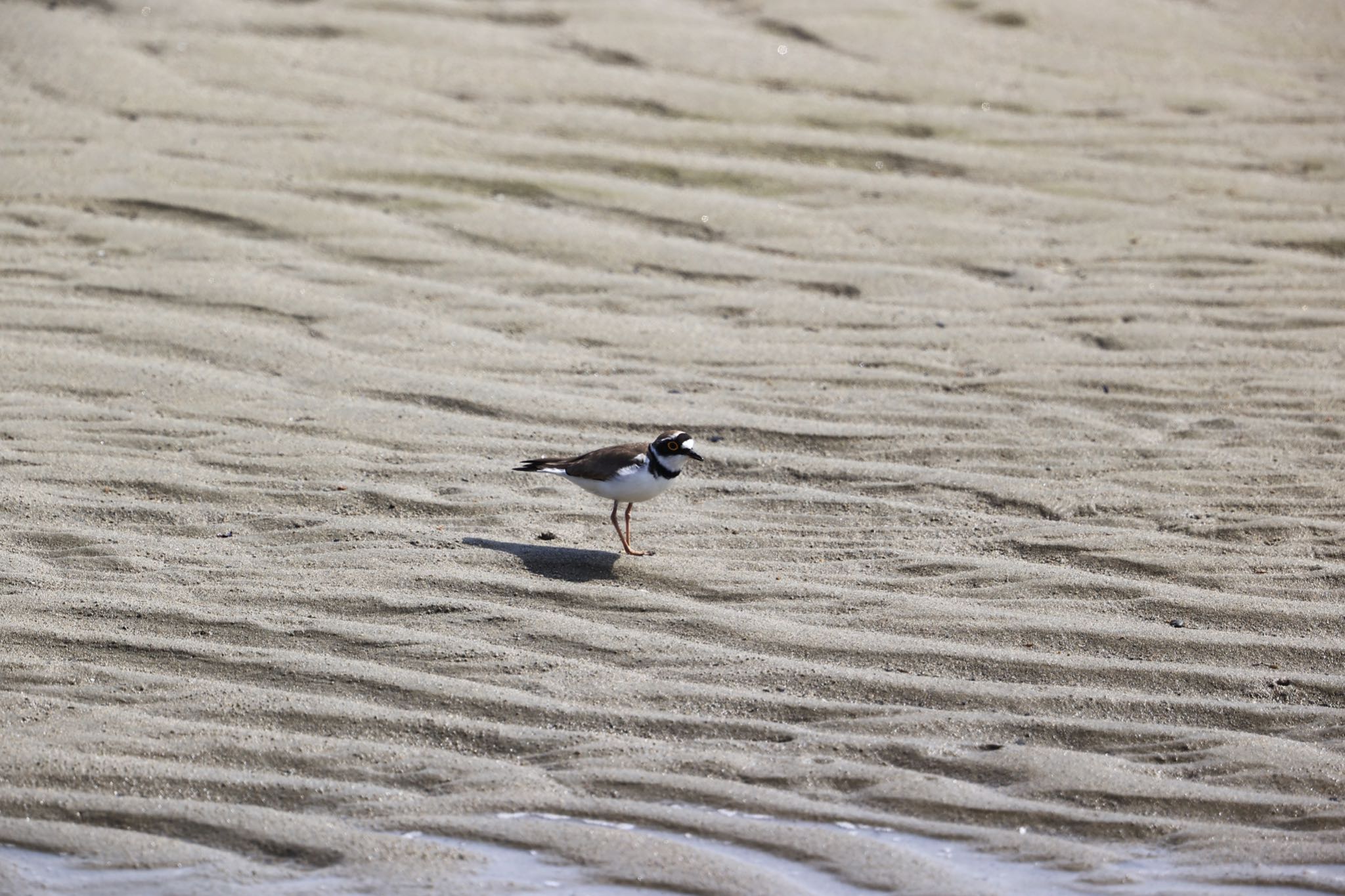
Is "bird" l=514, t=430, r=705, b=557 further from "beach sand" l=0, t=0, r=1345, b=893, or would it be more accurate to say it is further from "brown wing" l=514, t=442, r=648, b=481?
"beach sand" l=0, t=0, r=1345, b=893

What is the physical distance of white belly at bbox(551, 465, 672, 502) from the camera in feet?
17.4

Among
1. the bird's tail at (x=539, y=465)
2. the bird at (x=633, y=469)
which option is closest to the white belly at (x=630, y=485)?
the bird at (x=633, y=469)

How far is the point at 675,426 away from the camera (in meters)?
6.48

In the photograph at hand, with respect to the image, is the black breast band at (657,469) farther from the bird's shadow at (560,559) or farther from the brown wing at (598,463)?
the bird's shadow at (560,559)

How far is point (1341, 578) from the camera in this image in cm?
531

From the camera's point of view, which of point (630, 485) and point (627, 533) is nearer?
point (630, 485)

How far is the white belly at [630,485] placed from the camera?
5297 millimetres

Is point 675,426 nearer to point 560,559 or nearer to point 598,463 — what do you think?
point 598,463

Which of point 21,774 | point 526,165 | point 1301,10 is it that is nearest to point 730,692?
point 21,774

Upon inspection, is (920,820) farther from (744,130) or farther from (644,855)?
(744,130)

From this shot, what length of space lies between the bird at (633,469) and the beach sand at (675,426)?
241mm

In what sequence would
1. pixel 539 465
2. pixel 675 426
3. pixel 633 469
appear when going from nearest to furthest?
pixel 633 469 → pixel 539 465 → pixel 675 426

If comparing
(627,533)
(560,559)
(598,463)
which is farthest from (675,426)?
(560,559)

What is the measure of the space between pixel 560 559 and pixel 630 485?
1.19 feet
